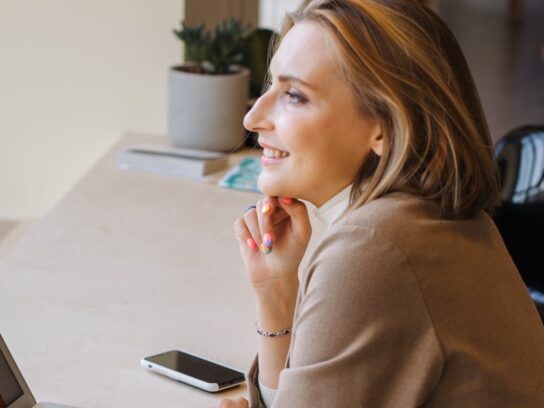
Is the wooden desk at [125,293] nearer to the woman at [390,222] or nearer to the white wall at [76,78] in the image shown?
the woman at [390,222]

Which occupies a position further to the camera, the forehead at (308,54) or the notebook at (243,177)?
the notebook at (243,177)

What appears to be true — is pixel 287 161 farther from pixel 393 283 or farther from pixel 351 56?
pixel 393 283

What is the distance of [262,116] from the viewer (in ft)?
4.53

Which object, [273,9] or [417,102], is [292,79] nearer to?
[417,102]

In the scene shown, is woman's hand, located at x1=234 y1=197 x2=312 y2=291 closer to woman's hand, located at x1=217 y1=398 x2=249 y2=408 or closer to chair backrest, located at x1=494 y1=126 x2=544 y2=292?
woman's hand, located at x1=217 y1=398 x2=249 y2=408

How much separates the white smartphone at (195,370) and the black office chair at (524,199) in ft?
3.60

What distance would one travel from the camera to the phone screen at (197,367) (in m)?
1.51

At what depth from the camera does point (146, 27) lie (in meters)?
2.95

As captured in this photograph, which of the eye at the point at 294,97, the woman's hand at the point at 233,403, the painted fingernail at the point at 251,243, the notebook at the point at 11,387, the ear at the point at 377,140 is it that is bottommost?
the woman's hand at the point at 233,403

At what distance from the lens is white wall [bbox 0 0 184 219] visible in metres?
2.95

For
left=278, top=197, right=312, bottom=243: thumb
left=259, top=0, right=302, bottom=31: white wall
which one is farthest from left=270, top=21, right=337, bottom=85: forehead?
left=259, top=0, right=302, bottom=31: white wall

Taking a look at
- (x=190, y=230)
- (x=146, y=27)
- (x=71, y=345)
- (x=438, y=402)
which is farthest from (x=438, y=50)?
(x=146, y=27)

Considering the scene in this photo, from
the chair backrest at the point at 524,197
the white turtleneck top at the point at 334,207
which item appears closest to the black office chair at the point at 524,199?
the chair backrest at the point at 524,197

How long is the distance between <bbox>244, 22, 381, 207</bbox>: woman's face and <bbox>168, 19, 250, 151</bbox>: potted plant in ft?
4.52
